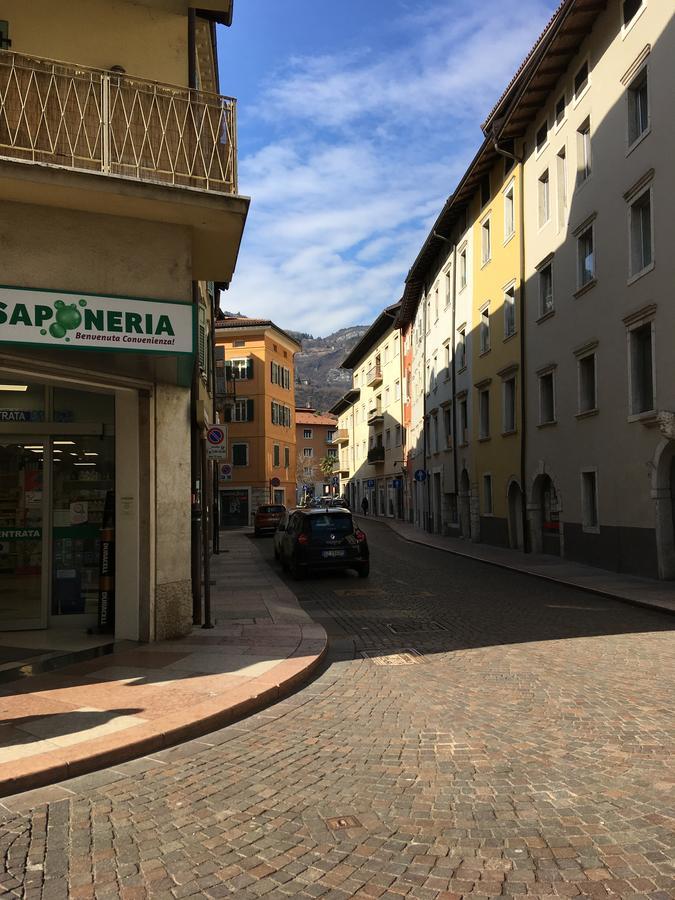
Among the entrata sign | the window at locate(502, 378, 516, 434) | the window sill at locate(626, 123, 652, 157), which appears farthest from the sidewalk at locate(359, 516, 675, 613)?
the window sill at locate(626, 123, 652, 157)

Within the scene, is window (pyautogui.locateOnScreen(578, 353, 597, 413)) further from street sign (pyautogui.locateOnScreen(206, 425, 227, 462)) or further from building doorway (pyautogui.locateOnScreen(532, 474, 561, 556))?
street sign (pyautogui.locateOnScreen(206, 425, 227, 462))

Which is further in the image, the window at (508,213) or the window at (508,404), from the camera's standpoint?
the window at (508,404)

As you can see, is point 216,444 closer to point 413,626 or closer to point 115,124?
point 413,626

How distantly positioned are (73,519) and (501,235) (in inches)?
814

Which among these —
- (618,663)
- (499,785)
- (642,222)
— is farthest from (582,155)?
(499,785)

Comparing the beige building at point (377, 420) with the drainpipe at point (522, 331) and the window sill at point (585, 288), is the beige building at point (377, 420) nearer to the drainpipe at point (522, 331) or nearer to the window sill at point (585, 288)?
the drainpipe at point (522, 331)

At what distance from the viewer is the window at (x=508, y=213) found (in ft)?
83.1

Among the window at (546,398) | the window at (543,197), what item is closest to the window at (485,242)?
the window at (543,197)

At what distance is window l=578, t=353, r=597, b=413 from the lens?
63.7ft

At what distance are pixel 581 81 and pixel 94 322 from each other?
16760 millimetres

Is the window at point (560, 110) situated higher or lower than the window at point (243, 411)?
higher

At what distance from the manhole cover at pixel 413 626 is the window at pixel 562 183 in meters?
13.9

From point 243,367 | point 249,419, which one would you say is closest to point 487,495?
point 249,419

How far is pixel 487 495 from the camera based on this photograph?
2811 cm
